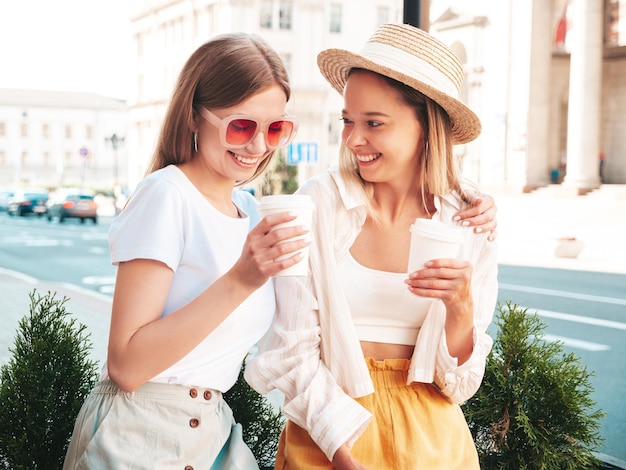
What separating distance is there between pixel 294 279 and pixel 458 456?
2.51ft

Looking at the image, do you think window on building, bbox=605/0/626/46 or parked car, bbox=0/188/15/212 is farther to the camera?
parked car, bbox=0/188/15/212

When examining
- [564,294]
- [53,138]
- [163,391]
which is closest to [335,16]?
[564,294]

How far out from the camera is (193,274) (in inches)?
80.4

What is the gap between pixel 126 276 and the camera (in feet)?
6.21

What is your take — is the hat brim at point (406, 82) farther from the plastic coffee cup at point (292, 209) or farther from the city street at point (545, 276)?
the city street at point (545, 276)

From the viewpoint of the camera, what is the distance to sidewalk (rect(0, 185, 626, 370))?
399 inches

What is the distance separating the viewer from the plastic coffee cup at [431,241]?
188 centimetres

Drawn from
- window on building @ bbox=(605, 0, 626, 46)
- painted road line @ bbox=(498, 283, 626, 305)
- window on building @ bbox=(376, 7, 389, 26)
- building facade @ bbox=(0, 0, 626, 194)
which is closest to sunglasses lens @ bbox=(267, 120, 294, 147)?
painted road line @ bbox=(498, 283, 626, 305)

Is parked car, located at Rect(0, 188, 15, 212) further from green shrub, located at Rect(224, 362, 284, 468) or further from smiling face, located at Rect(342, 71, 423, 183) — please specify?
smiling face, located at Rect(342, 71, 423, 183)

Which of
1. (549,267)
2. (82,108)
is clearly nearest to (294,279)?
(549,267)

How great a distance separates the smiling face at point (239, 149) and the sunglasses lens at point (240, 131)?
2cm

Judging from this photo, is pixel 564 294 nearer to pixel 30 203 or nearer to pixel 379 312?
pixel 379 312

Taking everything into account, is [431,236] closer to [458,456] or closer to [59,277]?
[458,456]

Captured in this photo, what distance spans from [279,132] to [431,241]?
595 mm
